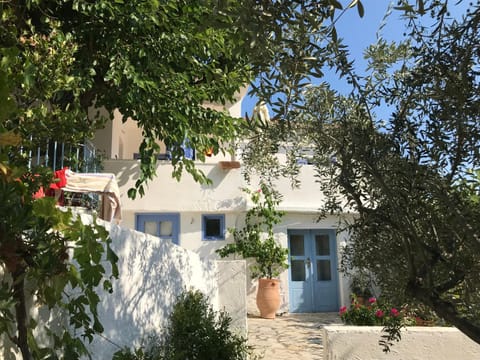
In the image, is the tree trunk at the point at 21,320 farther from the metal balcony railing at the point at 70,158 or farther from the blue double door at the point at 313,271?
the blue double door at the point at 313,271

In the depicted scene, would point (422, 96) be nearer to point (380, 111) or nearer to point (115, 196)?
point (380, 111)

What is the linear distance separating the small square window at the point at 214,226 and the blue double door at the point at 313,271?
2.23m

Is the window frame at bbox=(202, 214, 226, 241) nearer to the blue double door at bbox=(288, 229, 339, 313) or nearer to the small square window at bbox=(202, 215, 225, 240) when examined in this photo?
the small square window at bbox=(202, 215, 225, 240)

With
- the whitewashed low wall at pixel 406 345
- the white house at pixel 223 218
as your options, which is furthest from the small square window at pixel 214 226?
the whitewashed low wall at pixel 406 345

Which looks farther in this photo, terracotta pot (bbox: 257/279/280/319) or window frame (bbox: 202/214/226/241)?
window frame (bbox: 202/214/226/241)

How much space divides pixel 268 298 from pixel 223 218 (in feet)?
8.12

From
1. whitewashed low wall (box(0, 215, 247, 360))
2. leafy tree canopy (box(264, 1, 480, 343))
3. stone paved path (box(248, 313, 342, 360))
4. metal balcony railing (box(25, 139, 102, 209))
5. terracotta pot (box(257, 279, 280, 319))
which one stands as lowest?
stone paved path (box(248, 313, 342, 360))

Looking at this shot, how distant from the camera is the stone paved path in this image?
7.63 m

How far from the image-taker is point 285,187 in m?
12.9

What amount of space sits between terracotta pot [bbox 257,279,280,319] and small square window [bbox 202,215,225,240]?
68.0 inches

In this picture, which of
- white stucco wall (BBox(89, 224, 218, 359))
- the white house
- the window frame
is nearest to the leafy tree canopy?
white stucco wall (BBox(89, 224, 218, 359))

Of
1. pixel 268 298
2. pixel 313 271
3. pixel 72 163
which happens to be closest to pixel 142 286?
pixel 72 163

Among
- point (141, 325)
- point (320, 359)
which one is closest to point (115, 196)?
point (141, 325)

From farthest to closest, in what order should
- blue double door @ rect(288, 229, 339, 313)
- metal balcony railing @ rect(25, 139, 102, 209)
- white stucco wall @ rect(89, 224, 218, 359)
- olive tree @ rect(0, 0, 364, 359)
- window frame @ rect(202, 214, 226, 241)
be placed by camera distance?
blue double door @ rect(288, 229, 339, 313)
window frame @ rect(202, 214, 226, 241)
metal balcony railing @ rect(25, 139, 102, 209)
white stucco wall @ rect(89, 224, 218, 359)
olive tree @ rect(0, 0, 364, 359)
